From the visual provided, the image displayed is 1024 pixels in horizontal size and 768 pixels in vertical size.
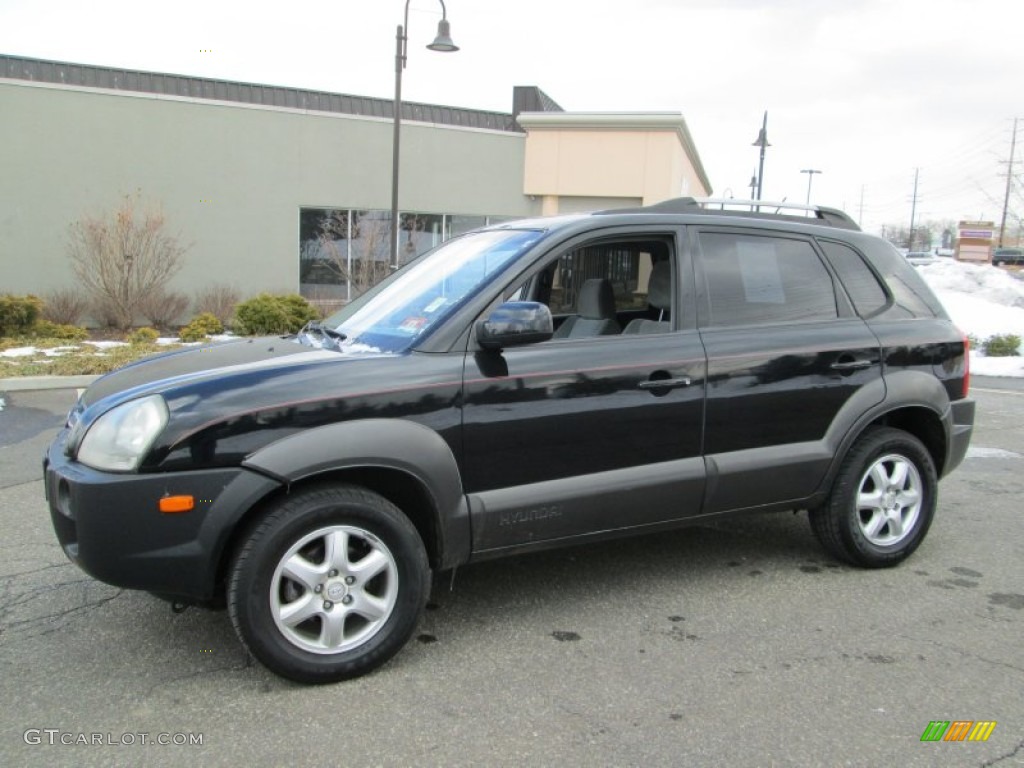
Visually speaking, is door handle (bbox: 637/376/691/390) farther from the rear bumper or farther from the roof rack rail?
the rear bumper

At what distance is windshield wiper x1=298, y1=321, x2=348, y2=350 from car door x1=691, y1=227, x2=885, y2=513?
1.66 meters

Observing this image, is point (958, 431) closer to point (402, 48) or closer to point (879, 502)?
point (879, 502)

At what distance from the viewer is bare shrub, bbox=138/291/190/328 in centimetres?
1555

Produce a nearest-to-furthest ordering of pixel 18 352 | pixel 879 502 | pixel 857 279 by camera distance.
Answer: pixel 879 502 < pixel 857 279 < pixel 18 352

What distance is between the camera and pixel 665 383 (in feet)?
11.9

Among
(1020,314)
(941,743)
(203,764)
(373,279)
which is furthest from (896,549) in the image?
(1020,314)

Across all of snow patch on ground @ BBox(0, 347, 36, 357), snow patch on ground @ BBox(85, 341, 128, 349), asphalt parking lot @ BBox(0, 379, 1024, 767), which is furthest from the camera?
snow patch on ground @ BBox(85, 341, 128, 349)

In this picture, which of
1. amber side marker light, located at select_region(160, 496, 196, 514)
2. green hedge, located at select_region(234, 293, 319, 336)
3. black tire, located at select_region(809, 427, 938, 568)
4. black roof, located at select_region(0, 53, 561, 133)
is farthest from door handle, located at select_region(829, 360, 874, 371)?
black roof, located at select_region(0, 53, 561, 133)

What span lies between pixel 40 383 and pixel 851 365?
9073 millimetres

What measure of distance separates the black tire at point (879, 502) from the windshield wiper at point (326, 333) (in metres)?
2.53

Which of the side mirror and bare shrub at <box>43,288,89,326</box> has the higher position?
the side mirror

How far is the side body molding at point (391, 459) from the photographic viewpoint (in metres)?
2.90

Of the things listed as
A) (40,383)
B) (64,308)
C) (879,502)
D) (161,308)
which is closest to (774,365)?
(879,502)

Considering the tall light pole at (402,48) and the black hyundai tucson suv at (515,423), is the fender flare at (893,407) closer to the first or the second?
the black hyundai tucson suv at (515,423)
